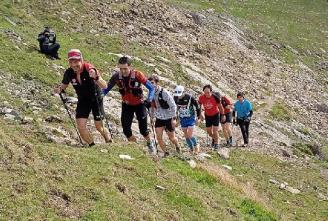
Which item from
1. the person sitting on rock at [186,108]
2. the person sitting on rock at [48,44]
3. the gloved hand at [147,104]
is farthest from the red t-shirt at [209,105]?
the person sitting on rock at [48,44]

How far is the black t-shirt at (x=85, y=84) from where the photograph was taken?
12867mm

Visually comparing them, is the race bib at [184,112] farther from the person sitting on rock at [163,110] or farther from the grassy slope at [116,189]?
the grassy slope at [116,189]

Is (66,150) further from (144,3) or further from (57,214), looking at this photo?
(144,3)

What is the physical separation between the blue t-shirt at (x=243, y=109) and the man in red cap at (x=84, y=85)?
30.2 ft

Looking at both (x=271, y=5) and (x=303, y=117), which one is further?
(x=271, y=5)

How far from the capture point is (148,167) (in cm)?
1251

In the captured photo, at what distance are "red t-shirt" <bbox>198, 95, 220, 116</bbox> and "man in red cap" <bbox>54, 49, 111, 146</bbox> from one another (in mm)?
5693

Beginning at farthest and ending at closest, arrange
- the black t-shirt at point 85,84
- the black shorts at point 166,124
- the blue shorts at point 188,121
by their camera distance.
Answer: the blue shorts at point 188,121
the black shorts at point 166,124
the black t-shirt at point 85,84

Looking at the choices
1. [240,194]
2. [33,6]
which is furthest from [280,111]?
[240,194]

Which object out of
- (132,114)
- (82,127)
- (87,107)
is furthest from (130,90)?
(82,127)

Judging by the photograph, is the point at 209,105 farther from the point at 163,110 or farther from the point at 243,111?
the point at 163,110

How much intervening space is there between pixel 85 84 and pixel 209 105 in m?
6.90

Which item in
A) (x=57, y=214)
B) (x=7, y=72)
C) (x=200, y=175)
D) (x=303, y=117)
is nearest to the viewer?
(x=57, y=214)

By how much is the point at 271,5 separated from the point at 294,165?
47.5 m
